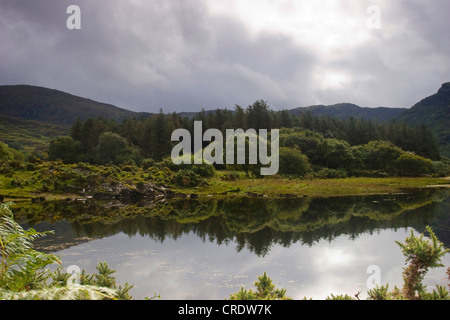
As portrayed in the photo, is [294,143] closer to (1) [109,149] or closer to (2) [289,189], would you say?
(2) [289,189]

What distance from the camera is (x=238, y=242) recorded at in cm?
1609

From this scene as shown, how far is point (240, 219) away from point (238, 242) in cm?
611

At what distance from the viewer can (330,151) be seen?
62.2 meters

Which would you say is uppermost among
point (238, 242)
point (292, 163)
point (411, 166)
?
point (292, 163)

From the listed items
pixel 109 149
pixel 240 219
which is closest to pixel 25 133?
pixel 109 149

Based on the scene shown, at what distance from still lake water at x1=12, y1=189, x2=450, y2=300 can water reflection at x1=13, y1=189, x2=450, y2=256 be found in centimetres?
7

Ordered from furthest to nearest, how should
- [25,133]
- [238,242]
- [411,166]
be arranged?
[25,133]
[411,166]
[238,242]

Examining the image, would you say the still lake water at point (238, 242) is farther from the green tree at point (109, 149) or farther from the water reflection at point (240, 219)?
the green tree at point (109, 149)

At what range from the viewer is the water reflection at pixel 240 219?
1725cm

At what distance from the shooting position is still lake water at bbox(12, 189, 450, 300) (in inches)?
412

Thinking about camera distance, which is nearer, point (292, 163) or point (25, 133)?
point (292, 163)

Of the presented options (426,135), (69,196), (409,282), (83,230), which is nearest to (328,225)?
(409,282)

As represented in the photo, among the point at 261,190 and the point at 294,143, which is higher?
the point at 294,143
